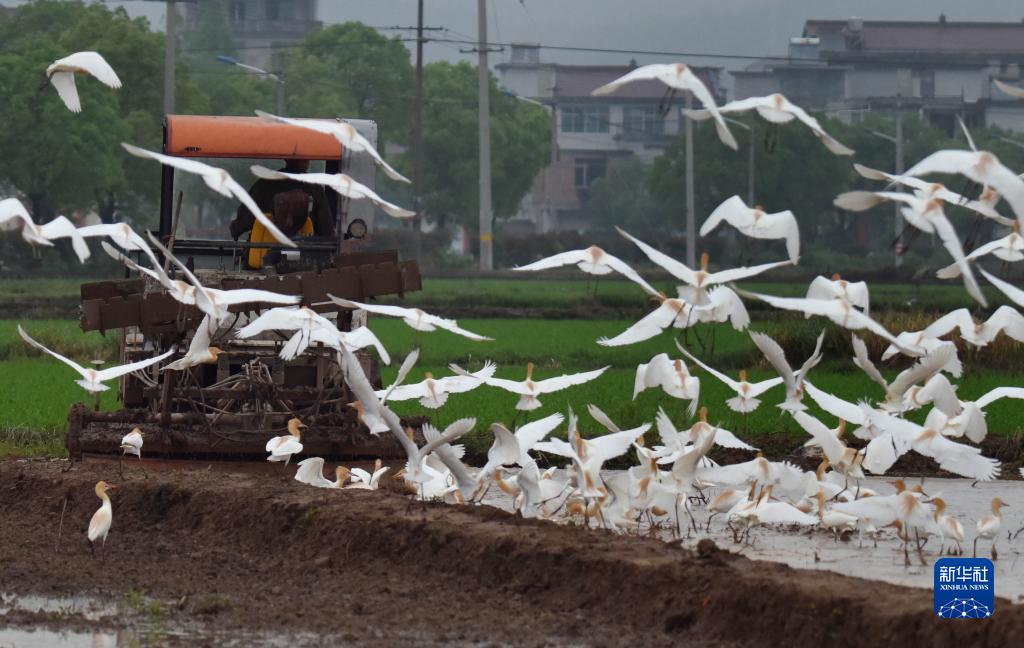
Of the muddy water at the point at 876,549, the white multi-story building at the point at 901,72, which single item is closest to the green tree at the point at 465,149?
the white multi-story building at the point at 901,72

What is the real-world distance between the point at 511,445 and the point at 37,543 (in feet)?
8.48

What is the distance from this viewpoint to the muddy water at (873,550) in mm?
7688

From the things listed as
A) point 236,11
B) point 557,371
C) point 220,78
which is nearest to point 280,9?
point 236,11

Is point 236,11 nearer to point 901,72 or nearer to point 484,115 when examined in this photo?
point 901,72

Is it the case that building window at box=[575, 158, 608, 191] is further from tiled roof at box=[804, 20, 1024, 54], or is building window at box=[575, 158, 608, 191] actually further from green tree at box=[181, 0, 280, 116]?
green tree at box=[181, 0, 280, 116]

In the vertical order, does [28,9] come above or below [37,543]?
above

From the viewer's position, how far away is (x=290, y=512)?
860cm

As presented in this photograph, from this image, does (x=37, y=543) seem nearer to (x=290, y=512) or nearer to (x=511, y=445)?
(x=290, y=512)

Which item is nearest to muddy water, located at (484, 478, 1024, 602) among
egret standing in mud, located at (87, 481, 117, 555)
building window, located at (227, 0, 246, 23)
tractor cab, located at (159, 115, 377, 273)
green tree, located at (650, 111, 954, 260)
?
tractor cab, located at (159, 115, 377, 273)

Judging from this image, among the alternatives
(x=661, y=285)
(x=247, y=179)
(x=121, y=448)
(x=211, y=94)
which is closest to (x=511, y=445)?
(x=121, y=448)

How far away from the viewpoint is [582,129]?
4210 inches

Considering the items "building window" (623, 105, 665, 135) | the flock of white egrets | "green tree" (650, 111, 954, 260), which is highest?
"building window" (623, 105, 665, 135)

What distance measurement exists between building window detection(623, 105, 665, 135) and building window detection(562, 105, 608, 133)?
1470mm

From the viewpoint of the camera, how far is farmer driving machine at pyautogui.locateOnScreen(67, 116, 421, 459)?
10438 mm
